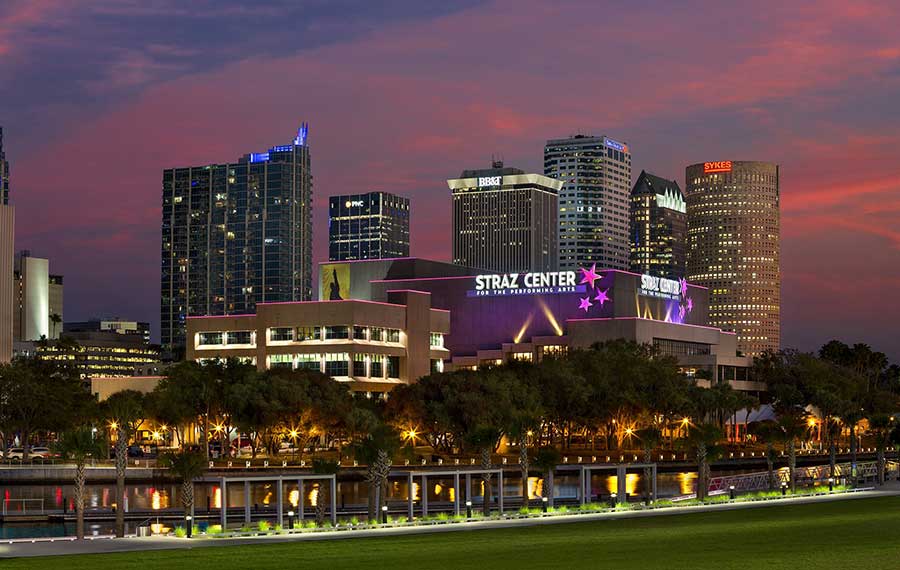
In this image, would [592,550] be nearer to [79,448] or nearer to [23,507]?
[79,448]

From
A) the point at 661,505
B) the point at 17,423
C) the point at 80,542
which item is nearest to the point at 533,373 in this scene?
the point at 17,423

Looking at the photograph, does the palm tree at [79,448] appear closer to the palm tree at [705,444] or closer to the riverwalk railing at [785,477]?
the palm tree at [705,444]

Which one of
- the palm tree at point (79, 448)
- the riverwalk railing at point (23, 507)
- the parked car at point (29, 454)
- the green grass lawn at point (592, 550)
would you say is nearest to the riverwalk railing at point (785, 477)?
the green grass lawn at point (592, 550)

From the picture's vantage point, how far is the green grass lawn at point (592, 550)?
155 feet

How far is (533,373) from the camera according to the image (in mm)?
177000

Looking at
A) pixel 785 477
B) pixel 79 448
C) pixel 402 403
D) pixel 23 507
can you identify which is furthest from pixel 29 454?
pixel 79 448

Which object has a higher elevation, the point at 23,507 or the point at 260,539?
the point at 260,539

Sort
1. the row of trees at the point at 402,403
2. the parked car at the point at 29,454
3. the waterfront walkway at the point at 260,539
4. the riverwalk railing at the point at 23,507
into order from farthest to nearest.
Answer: the parked car at the point at 29,454
the row of trees at the point at 402,403
the riverwalk railing at the point at 23,507
the waterfront walkway at the point at 260,539

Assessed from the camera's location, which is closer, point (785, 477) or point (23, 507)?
point (23, 507)

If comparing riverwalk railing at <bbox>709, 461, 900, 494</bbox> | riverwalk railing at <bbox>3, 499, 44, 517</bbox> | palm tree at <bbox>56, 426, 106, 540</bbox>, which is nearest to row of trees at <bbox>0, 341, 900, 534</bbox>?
riverwalk railing at <bbox>709, 461, 900, 494</bbox>

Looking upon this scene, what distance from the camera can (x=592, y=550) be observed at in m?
52.1

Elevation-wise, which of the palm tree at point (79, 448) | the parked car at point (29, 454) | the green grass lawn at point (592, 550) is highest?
the palm tree at point (79, 448)

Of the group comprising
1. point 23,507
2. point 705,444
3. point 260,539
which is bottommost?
point 23,507

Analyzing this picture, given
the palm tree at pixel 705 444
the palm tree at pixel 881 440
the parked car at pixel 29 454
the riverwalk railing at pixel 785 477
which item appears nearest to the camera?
the palm tree at pixel 705 444
